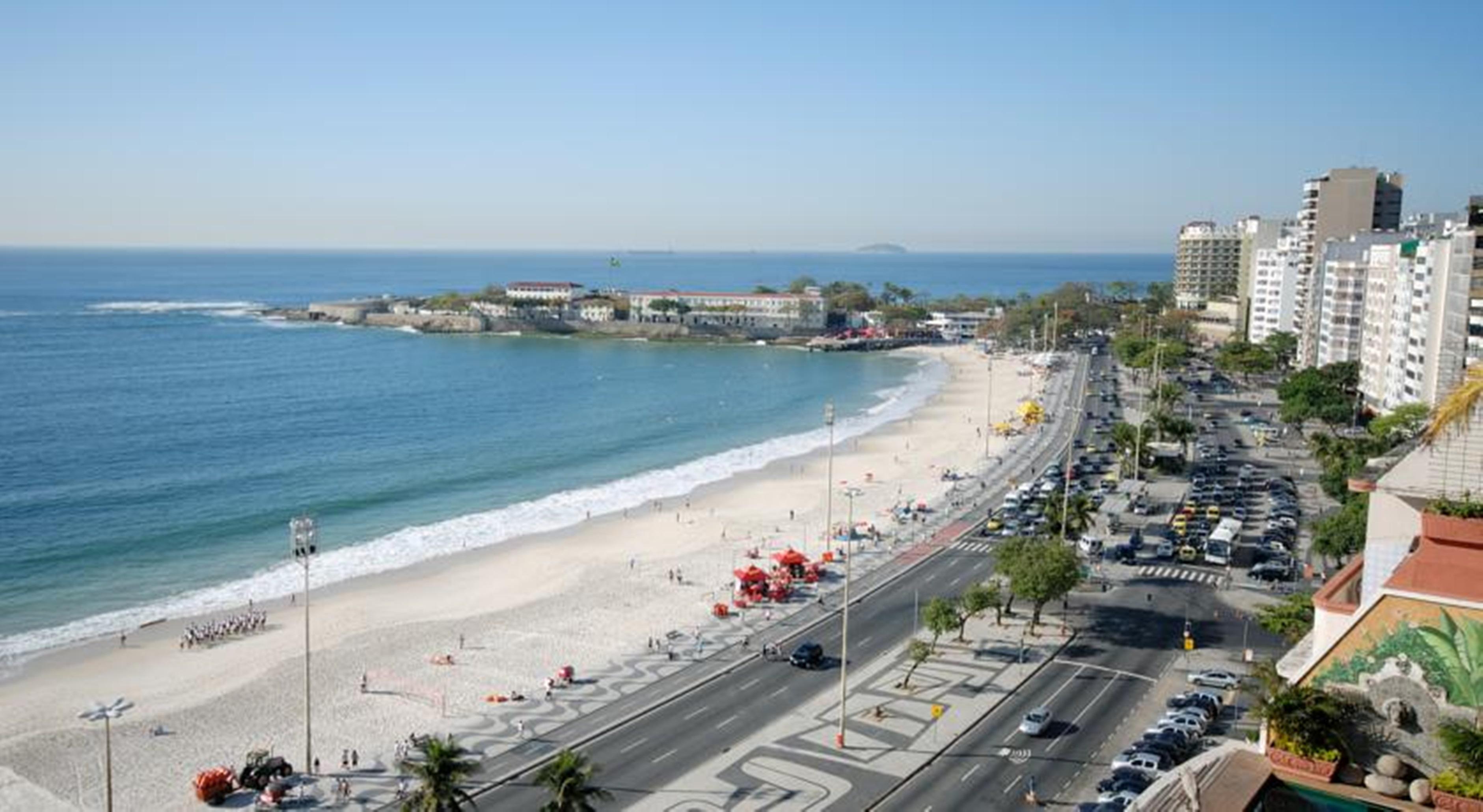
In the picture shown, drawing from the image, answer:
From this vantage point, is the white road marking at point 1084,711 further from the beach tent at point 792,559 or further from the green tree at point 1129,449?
the green tree at point 1129,449

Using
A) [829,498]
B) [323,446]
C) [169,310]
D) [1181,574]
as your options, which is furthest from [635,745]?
[169,310]

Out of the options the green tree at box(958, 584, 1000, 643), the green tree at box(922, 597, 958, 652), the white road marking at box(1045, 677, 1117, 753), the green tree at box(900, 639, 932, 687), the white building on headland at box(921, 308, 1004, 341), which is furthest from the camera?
the white building on headland at box(921, 308, 1004, 341)

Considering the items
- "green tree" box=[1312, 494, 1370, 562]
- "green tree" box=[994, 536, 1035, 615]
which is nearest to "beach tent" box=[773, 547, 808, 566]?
"green tree" box=[994, 536, 1035, 615]

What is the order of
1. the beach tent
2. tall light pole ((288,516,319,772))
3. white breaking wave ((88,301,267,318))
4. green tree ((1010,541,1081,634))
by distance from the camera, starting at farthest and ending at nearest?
white breaking wave ((88,301,267,318)) → the beach tent → green tree ((1010,541,1081,634)) → tall light pole ((288,516,319,772))

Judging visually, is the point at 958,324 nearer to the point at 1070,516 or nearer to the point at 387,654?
the point at 1070,516

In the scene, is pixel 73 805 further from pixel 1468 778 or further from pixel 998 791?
pixel 1468 778

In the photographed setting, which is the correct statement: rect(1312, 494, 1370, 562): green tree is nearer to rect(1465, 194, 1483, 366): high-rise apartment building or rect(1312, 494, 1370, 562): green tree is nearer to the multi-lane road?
the multi-lane road

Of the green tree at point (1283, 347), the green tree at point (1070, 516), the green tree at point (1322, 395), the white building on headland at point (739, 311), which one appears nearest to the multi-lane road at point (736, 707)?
the green tree at point (1070, 516)
